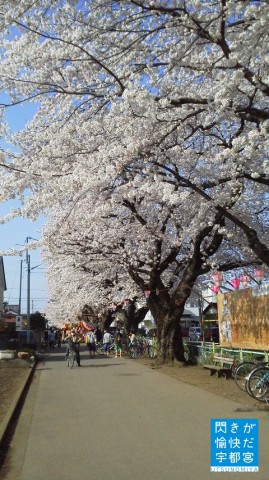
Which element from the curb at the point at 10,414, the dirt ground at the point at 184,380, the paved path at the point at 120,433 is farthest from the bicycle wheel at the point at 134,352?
the curb at the point at 10,414

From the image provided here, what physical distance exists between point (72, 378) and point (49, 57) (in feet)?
37.0

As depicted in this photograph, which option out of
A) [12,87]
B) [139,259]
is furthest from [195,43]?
[139,259]

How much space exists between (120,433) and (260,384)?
368cm

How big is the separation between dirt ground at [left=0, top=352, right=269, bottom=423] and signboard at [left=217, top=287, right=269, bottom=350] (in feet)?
4.39

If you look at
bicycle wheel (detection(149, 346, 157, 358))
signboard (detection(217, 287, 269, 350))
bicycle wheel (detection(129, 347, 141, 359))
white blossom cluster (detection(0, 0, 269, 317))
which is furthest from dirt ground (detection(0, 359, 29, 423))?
bicycle wheel (detection(149, 346, 157, 358))

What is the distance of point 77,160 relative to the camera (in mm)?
11328

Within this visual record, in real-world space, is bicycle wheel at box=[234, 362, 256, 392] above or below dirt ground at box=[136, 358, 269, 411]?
above

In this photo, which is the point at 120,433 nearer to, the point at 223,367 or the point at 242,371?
the point at 242,371

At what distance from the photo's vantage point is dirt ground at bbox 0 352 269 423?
1082cm

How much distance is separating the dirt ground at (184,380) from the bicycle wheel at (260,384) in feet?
0.52

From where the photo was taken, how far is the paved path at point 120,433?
19.7ft

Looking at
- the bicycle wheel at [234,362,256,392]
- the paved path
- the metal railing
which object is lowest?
the paved path

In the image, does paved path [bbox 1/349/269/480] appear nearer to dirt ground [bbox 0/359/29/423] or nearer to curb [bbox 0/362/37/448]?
curb [bbox 0/362/37/448]

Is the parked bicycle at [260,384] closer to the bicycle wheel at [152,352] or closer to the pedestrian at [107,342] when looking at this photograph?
the bicycle wheel at [152,352]
